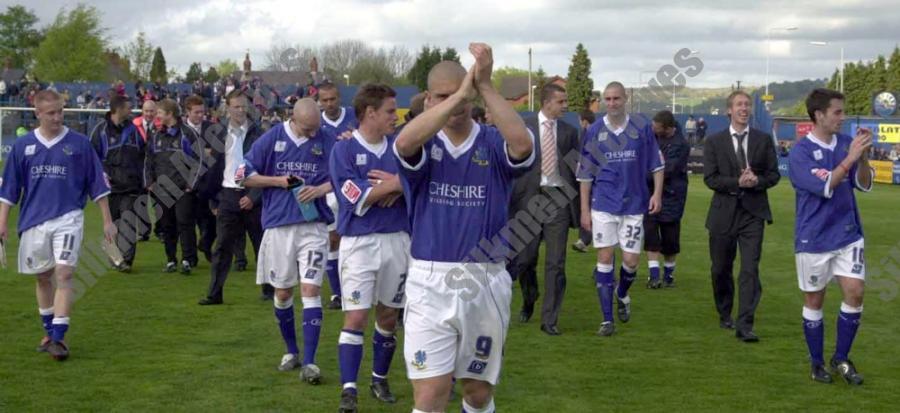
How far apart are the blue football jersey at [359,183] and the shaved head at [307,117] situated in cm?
104

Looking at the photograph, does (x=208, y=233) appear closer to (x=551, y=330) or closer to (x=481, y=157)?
(x=551, y=330)

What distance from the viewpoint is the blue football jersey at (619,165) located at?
381 inches

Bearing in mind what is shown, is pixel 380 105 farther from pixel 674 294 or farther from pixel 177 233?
pixel 177 233

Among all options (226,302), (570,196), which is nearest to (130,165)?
(226,302)

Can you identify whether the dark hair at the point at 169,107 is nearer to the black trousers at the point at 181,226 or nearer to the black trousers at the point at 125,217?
the black trousers at the point at 181,226

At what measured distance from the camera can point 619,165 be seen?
31.8ft

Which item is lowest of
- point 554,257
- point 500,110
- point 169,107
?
point 554,257

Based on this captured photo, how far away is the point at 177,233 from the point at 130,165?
1.14 m

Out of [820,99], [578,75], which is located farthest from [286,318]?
[578,75]

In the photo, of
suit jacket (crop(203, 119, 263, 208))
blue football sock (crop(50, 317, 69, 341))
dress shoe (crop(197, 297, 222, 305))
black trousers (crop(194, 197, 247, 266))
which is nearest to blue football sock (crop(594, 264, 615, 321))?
dress shoe (crop(197, 297, 222, 305))

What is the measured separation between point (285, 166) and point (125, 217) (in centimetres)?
675

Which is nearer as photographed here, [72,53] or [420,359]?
[420,359]

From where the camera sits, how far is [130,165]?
13711 mm

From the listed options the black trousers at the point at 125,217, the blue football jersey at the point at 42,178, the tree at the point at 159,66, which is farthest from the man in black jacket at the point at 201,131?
the tree at the point at 159,66
